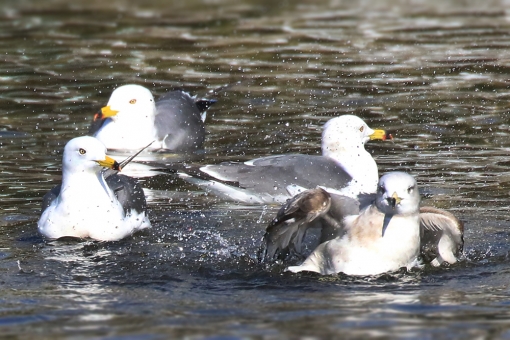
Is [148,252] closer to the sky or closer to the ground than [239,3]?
closer to the ground

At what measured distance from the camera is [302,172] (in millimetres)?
9711

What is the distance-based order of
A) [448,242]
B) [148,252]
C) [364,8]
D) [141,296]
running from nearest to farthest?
[141,296]
[448,242]
[148,252]
[364,8]

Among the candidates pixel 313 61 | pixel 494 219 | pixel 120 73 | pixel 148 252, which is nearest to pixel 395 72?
pixel 313 61

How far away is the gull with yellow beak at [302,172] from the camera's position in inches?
382

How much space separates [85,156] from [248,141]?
355 centimetres

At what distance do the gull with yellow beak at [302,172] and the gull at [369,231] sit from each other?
1894mm

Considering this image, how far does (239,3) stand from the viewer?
23609 mm

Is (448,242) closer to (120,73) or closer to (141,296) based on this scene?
(141,296)

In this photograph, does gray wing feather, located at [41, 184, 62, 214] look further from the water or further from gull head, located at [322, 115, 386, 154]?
gull head, located at [322, 115, 386, 154]

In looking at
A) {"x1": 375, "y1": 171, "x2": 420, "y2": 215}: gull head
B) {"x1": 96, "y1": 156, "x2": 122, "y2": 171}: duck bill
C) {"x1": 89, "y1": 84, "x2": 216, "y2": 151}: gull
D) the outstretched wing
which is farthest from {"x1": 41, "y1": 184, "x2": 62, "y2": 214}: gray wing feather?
{"x1": 89, "y1": 84, "x2": 216, "y2": 151}: gull

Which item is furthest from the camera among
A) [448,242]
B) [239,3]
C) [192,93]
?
[239,3]

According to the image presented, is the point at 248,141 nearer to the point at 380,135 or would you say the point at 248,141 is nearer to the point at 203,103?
the point at 203,103

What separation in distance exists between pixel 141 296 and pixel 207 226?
6.79 ft

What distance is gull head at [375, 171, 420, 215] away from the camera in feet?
22.9
